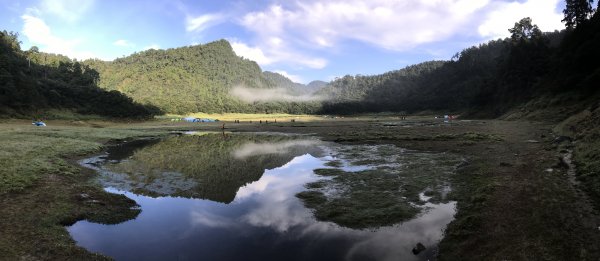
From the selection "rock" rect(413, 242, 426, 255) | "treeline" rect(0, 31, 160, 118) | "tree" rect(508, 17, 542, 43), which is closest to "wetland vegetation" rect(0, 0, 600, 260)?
"rock" rect(413, 242, 426, 255)

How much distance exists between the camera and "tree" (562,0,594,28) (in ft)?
273

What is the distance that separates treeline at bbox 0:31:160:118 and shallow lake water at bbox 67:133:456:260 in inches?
2988

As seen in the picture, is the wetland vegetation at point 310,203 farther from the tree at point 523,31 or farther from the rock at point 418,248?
the tree at point 523,31

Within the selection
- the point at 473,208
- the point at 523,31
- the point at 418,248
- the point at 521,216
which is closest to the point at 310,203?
the point at 418,248

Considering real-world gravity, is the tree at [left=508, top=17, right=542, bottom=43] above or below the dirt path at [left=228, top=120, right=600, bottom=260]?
above

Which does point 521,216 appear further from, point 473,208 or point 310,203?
point 310,203

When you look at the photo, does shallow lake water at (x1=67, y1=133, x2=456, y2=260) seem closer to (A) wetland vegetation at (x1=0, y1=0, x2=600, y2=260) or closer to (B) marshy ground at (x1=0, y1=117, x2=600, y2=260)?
(A) wetland vegetation at (x1=0, y1=0, x2=600, y2=260)

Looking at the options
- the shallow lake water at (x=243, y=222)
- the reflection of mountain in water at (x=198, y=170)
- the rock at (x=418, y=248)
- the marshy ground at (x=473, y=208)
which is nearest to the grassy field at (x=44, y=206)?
the marshy ground at (x=473, y=208)

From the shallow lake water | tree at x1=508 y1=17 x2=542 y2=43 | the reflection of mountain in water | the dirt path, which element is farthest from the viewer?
tree at x1=508 y1=17 x2=542 y2=43

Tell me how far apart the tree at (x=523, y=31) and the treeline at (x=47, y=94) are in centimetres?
13377

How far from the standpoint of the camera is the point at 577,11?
85.4 metres

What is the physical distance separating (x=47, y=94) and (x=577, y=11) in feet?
473

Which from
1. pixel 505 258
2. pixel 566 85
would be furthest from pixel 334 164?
pixel 566 85

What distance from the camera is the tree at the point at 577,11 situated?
273 ft
